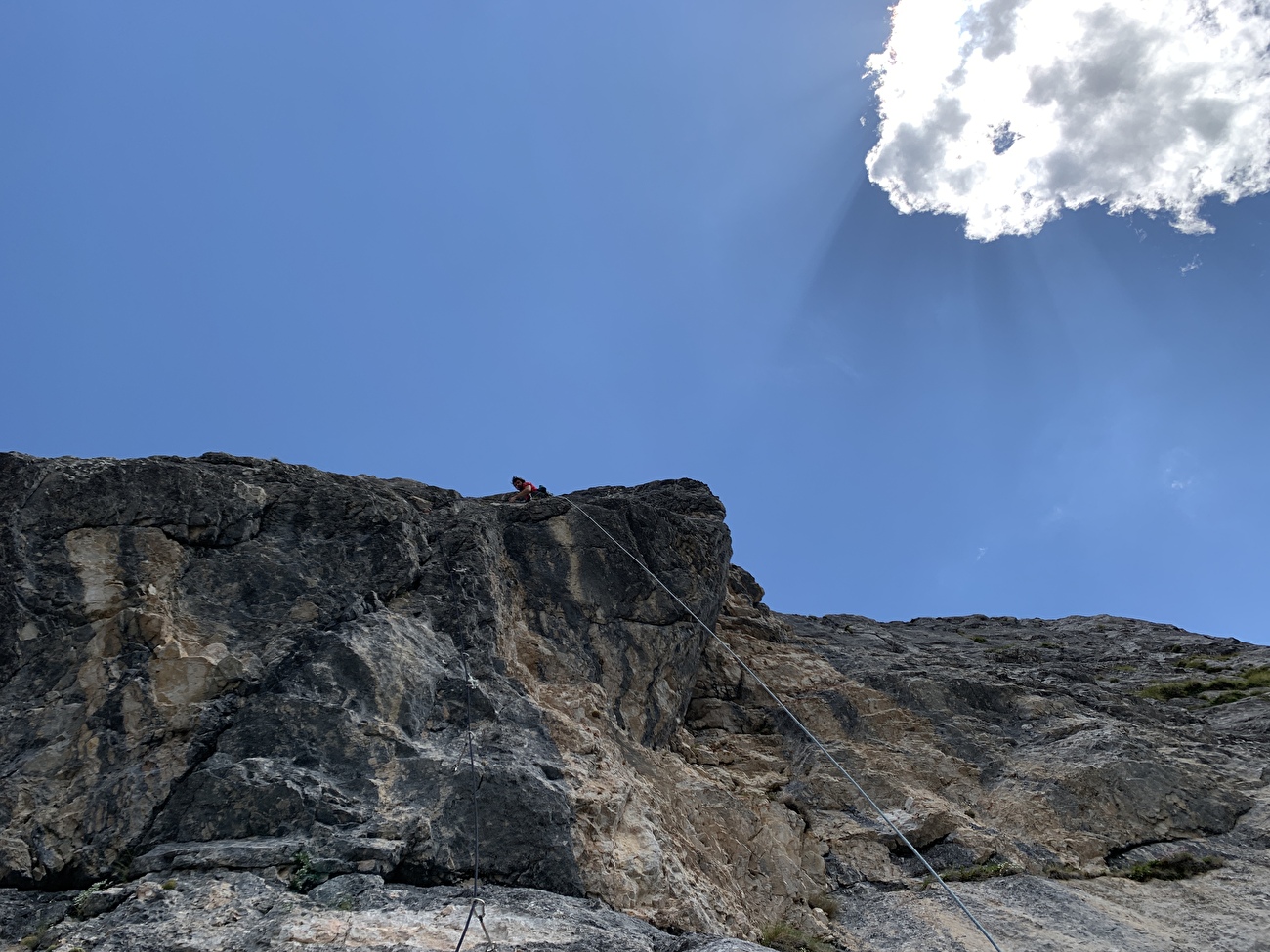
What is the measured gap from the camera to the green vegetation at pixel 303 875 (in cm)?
968

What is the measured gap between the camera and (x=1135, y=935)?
42.0 ft

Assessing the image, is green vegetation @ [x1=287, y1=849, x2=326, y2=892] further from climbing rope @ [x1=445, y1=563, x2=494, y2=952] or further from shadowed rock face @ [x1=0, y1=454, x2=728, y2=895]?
climbing rope @ [x1=445, y1=563, x2=494, y2=952]

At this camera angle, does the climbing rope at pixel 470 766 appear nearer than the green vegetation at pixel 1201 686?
Yes

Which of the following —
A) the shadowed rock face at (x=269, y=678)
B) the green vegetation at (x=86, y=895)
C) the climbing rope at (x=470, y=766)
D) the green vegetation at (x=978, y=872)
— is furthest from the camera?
the green vegetation at (x=978, y=872)

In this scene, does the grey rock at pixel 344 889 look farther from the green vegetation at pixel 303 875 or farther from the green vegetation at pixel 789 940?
the green vegetation at pixel 789 940

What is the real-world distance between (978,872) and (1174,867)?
3673 millimetres

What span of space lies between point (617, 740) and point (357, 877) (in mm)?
7039

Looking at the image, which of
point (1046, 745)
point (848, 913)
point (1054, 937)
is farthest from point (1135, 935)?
point (1046, 745)

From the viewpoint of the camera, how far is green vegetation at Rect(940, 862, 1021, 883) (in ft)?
48.6

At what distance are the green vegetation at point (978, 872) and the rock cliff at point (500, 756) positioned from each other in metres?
0.06

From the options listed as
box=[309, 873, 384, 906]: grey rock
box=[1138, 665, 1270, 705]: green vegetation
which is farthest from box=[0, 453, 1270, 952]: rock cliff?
box=[1138, 665, 1270, 705]: green vegetation

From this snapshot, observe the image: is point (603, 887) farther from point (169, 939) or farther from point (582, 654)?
point (582, 654)

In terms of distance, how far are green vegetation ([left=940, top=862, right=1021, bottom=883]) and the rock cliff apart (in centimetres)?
6

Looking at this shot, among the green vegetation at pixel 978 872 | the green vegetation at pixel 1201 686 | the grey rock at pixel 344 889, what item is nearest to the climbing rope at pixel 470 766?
the grey rock at pixel 344 889
